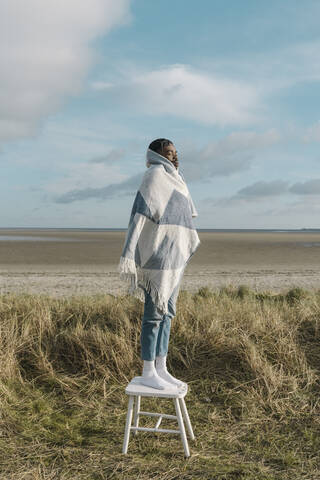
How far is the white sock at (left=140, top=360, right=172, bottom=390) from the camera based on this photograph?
3.24 meters

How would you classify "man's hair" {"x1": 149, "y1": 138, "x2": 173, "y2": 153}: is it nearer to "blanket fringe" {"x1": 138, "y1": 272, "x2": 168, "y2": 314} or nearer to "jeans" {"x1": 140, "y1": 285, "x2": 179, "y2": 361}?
"blanket fringe" {"x1": 138, "y1": 272, "x2": 168, "y2": 314}

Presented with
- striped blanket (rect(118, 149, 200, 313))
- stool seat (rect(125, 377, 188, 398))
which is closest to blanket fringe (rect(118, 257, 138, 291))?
striped blanket (rect(118, 149, 200, 313))

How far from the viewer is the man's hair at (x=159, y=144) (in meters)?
3.30

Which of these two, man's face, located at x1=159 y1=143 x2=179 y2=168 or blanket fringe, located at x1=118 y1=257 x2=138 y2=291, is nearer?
blanket fringe, located at x1=118 y1=257 x2=138 y2=291

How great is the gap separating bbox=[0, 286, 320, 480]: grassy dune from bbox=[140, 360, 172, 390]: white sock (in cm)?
55

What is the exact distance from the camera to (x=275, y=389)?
167 inches

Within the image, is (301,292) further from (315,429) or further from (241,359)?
(315,429)

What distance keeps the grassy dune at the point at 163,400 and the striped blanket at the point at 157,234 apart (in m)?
1.20

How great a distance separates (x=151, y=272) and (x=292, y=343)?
2.44 m

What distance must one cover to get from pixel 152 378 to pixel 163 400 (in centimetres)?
126

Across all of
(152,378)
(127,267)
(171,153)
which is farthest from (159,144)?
(152,378)

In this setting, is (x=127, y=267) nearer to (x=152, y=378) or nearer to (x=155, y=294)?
(x=155, y=294)

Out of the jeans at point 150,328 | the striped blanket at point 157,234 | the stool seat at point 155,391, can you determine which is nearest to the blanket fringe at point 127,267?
the striped blanket at point 157,234

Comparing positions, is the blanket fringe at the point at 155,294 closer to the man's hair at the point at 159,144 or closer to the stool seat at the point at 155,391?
the stool seat at the point at 155,391
